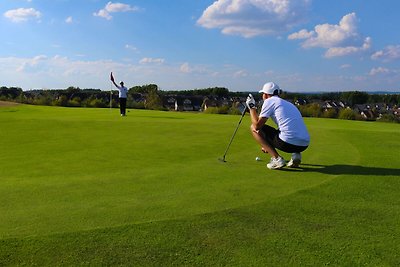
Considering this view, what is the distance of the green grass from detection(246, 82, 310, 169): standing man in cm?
33

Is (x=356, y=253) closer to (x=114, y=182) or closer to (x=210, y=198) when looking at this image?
(x=210, y=198)

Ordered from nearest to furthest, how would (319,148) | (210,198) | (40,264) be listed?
(40,264), (210,198), (319,148)

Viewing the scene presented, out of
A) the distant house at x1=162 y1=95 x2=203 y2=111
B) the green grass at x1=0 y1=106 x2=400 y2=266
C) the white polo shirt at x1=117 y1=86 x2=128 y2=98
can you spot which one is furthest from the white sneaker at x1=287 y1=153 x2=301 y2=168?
the distant house at x1=162 y1=95 x2=203 y2=111

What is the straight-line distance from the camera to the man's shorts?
7547 mm

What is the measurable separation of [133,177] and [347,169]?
3.76 meters

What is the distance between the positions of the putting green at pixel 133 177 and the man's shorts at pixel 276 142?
15.3 inches

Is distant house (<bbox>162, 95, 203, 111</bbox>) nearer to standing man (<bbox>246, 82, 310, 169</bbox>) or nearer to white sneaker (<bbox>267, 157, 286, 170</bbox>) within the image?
standing man (<bbox>246, 82, 310, 169</bbox>)

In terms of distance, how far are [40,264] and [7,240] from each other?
600 mm

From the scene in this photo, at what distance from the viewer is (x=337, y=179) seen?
21.3 feet

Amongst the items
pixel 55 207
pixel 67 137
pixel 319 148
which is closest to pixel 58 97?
pixel 67 137

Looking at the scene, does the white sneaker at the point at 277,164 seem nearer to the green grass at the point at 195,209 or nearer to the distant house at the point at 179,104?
the green grass at the point at 195,209

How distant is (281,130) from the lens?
300 inches

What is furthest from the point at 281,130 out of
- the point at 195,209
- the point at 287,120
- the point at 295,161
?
the point at 195,209

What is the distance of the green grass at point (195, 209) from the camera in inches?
151
